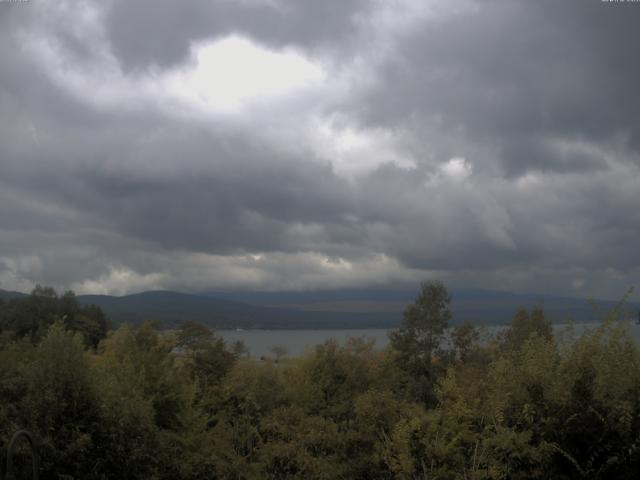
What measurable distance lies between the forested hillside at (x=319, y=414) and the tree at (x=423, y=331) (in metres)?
1.72

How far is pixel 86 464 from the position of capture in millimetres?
9797

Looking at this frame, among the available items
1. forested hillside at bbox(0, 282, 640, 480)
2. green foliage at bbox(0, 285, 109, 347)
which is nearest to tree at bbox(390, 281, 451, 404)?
forested hillside at bbox(0, 282, 640, 480)

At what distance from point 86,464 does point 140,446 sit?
946mm

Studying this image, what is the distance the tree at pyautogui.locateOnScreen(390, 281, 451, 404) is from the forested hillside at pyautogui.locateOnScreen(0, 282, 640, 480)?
1.72 metres

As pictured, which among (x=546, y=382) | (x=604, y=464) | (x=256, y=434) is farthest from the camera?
(x=256, y=434)

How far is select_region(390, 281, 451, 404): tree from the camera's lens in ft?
59.1

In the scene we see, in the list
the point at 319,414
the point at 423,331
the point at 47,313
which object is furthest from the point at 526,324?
the point at 47,313

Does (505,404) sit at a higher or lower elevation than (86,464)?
higher

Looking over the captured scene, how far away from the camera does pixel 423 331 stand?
18.5m

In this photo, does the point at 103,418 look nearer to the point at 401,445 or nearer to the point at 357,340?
the point at 401,445

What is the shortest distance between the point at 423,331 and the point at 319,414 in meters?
4.96

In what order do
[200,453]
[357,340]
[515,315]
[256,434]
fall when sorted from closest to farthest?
1. [200,453]
2. [256,434]
3. [357,340]
4. [515,315]

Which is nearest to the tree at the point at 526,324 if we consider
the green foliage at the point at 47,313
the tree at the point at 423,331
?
the tree at the point at 423,331

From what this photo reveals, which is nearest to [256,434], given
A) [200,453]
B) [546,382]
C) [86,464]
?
[200,453]
